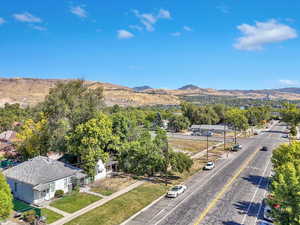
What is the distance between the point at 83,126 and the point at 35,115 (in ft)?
61.9

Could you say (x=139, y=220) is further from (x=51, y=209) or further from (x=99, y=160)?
(x=99, y=160)

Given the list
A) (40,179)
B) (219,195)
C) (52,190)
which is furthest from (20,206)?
(219,195)

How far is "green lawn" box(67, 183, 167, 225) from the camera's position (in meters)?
23.8

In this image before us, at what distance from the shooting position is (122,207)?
1061 inches

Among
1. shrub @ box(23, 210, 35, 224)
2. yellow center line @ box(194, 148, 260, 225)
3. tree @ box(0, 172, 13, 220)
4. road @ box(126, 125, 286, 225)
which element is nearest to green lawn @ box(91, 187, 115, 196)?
road @ box(126, 125, 286, 225)

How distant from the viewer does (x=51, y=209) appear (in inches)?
1044

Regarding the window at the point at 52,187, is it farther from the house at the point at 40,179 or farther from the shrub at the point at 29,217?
the shrub at the point at 29,217

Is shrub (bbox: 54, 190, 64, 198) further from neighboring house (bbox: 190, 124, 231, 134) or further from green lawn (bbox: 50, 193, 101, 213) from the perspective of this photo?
neighboring house (bbox: 190, 124, 231, 134)

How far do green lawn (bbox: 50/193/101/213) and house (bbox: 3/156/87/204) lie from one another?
1.72 metres

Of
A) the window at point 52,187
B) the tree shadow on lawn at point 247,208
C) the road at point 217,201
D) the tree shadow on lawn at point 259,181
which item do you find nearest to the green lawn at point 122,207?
the road at point 217,201

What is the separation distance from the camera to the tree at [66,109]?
131 ft

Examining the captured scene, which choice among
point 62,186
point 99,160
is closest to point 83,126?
point 99,160

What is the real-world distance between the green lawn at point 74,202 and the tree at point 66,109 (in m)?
11.9

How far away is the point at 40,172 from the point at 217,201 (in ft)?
76.1
